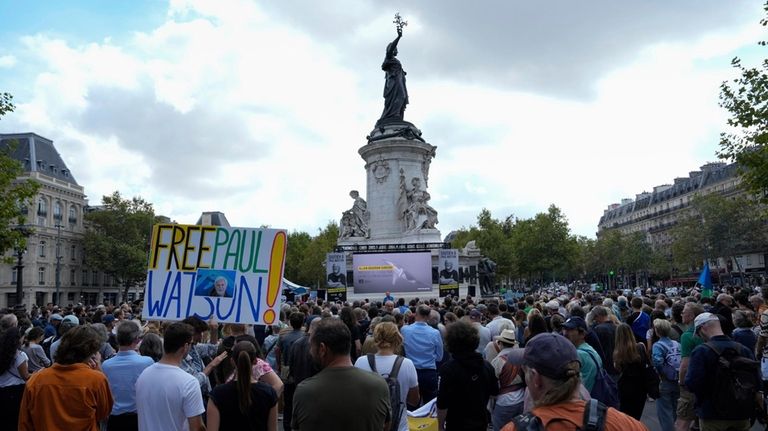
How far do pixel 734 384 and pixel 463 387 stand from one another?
267 cm

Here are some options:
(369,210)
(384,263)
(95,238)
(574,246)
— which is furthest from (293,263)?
(384,263)

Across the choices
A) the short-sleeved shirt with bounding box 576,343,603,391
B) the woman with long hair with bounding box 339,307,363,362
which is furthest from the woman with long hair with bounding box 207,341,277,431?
the woman with long hair with bounding box 339,307,363,362

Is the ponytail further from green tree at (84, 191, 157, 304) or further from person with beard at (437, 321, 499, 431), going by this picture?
green tree at (84, 191, 157, 304)

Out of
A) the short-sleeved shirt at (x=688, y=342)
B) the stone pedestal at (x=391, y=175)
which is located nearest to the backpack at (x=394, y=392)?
the short-sleeved shirt at (x=688, y=342)

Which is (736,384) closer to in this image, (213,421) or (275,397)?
(275,397)

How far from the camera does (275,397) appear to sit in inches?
184

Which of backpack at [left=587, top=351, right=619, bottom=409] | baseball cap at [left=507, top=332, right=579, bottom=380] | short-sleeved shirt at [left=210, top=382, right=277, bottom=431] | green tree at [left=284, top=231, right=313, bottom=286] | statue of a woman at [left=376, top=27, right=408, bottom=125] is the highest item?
statue of a woman at [left=376, top=27, right=408, bottom=125]

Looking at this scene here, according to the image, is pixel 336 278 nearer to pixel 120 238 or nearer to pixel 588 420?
pixel 588 420

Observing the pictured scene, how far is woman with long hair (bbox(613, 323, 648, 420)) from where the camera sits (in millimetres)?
7109

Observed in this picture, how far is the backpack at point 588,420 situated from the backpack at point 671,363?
20.8 ft

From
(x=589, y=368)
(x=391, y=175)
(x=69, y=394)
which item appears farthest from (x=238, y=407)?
(x=391, y=175)

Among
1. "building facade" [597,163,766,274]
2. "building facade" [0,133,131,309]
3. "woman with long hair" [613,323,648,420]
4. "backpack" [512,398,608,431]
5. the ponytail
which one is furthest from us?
"building facade" [597,163,766,274]

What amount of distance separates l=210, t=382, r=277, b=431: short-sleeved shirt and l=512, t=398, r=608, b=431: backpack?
2437 millimetres

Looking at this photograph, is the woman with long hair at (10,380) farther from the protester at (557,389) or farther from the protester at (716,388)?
the protester at (716,388)
